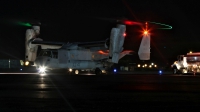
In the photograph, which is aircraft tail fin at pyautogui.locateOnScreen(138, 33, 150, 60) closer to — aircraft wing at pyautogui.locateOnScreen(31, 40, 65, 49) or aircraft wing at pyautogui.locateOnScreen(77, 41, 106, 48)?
aircraft wing at pyautogui.locateOnScreen(77, 41, 106, 48)

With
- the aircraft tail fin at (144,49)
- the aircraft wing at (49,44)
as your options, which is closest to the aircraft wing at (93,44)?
the aircraft wing at (49,44)

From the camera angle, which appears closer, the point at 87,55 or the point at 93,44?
the point at 93,44

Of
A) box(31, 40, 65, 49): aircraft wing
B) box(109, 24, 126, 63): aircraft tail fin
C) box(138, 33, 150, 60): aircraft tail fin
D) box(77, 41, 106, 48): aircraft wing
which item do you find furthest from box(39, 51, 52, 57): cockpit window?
box(138, 33, 150, 60): aircraft tail fin

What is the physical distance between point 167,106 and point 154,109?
991 mm

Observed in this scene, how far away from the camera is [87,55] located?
151 feet

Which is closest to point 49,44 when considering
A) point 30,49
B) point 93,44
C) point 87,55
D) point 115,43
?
point 30,49

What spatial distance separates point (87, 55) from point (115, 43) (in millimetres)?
4664

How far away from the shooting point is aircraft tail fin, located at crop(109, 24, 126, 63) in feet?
141

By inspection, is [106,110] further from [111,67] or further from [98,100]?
[111,67]

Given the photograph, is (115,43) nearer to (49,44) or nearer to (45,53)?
(45,53)

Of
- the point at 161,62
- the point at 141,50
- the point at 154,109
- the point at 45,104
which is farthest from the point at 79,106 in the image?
the point at 161,62

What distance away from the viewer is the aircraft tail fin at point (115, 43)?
1698 inches

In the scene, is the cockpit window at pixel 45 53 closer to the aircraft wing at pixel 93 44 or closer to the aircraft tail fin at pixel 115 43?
the aircraft wing at pixel 93 44

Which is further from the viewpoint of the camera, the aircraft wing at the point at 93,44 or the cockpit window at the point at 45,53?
the aircraft wing at the point at 93,44
